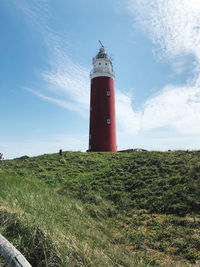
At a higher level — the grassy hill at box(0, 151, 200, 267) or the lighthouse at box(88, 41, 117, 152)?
the lighthouse at box(88, 41, 117, 152)

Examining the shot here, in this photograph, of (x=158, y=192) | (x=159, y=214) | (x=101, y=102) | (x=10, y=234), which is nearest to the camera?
(x=10, y=234)

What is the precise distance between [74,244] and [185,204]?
16.7 feet

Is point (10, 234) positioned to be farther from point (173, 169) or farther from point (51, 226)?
point (173, 169)

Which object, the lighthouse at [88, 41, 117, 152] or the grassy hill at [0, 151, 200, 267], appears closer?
the grassy hill at [0, 151, 200, 267]

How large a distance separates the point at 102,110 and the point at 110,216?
60.5 feet

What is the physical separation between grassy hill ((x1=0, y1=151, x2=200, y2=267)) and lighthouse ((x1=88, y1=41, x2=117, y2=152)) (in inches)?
405

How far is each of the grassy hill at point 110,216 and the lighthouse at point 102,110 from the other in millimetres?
10295

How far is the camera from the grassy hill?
3.28 m

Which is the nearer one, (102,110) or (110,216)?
(110,216)

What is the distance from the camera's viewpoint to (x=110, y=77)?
26203 millimetres

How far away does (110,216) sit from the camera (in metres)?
6.99

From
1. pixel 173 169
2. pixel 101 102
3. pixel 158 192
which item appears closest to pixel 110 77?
pixel 101 102

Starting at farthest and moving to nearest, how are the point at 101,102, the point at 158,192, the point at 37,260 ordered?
1. the point at 101,102
2. the point at 158,192
3. the point at 37,260

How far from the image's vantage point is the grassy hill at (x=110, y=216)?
10.8ft
